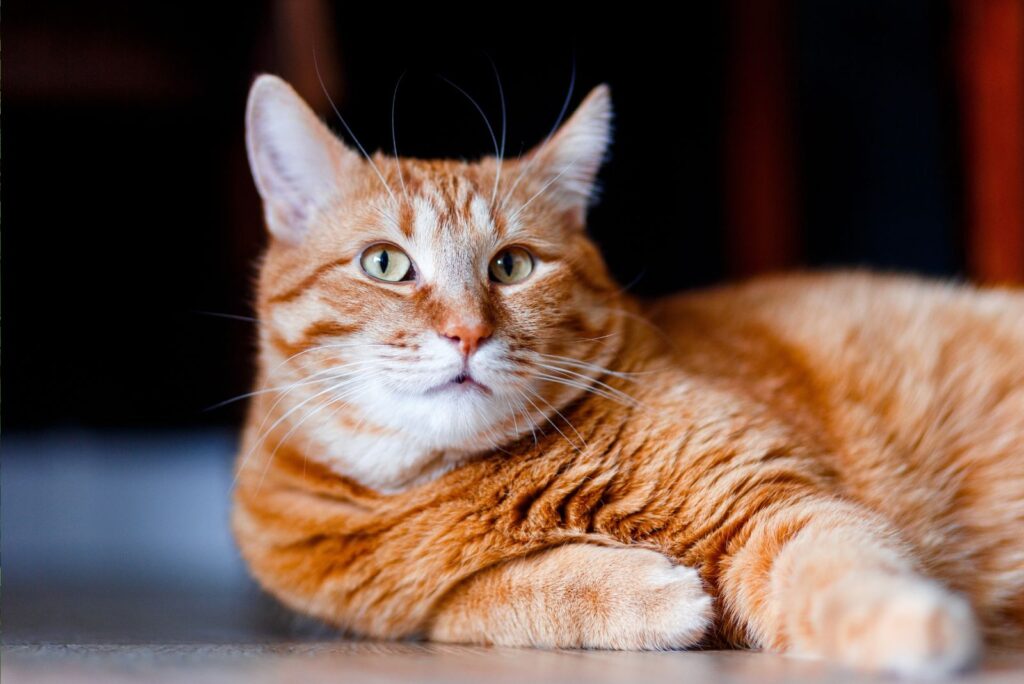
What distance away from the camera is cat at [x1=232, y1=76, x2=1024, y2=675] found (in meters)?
1.42

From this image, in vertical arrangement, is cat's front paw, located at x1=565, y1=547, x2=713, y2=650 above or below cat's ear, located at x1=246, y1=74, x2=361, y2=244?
below

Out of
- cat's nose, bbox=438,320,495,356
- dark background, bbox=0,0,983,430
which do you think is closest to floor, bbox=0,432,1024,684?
dark background, bbox=0,0,983,430

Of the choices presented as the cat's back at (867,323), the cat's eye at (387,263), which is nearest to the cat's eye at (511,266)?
the cat's eye at (387,263)

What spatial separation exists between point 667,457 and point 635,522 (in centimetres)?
12

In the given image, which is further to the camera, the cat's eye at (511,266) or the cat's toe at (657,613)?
the cat's eye at (511,266)

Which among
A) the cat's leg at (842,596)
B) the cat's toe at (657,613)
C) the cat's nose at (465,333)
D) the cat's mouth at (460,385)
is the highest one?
the cat's nose at (465,333)

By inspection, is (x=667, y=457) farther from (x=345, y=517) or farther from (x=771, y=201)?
(x=771, y=201)

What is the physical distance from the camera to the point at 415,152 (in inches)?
117

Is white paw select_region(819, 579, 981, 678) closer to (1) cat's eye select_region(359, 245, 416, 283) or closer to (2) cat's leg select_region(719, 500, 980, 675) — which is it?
(2) cat's leg select_region(719, 500, 980, 675)

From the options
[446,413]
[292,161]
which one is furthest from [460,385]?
[292,161]

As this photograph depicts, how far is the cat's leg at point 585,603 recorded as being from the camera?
1.36 m

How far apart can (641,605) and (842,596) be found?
12.0 inches

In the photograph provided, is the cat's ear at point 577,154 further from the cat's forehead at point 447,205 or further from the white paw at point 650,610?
the white paw at point 650,610

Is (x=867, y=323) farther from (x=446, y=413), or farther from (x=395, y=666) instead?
(x=395, y=666)
